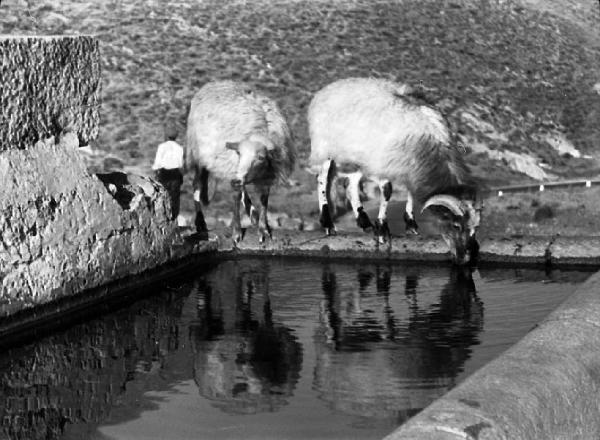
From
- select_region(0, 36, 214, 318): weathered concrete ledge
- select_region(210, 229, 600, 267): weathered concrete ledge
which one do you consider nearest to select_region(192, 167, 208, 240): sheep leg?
select_region(210, 229, 600, 267): weathered concrete ledge

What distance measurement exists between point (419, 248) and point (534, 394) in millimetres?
9075

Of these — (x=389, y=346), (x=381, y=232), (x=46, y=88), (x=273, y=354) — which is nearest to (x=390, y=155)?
(x=381, y=232)

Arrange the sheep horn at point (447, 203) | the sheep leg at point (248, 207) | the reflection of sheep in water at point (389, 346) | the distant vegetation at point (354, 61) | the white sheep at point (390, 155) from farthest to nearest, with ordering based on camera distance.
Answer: the distant vegetation at point (354, 61) → the sheep leg at point (248, 207) → the white sheep at point (390, 155) → the sheep horn at point (447, 203) → the reflection of sheep in water at point (389, 346)

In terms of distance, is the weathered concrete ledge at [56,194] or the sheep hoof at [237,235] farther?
the sheep hoof at [237,235]

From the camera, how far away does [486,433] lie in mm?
7004

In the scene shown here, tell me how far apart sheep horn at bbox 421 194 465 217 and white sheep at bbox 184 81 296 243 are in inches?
78.4

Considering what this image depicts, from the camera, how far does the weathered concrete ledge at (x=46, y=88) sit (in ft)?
41.6

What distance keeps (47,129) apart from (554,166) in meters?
20.6

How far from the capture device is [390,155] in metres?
18.8

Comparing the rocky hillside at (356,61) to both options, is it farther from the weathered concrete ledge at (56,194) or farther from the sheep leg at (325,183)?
the weathered concrete ledge at (56,194)

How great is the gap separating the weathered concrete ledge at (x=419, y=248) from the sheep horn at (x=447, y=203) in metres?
0.39

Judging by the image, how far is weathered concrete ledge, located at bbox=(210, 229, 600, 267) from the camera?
16.1 metres

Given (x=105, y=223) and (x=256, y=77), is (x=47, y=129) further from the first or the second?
(x=256, y=77)

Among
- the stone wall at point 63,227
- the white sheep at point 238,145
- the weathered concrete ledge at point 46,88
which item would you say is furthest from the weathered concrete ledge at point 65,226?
the white sheep at point 238,145
